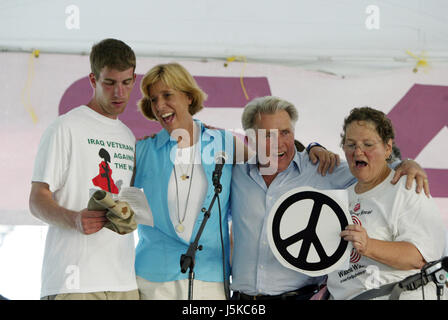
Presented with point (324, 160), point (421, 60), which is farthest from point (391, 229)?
point (421, 60)

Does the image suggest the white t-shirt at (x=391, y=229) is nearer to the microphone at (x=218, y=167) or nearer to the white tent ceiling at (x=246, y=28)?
the microphone at (x=218, y=167)

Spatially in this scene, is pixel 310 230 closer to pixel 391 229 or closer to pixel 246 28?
pixel 391 229

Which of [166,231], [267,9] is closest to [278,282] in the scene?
[166,231]

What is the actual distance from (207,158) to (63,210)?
2.37 ft

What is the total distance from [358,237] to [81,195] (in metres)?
1.14

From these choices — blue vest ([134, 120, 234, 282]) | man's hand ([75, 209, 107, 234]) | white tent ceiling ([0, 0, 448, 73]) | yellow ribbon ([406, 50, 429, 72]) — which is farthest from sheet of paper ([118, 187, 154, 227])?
yellow ribbon ([406, 50, 429, 72])

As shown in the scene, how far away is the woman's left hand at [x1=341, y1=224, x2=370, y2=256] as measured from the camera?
1.83 m

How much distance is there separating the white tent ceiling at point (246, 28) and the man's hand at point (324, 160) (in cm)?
132

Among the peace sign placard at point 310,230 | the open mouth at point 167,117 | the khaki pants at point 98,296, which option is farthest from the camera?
the open mouth at point 167,117

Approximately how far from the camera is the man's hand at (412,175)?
1.99m

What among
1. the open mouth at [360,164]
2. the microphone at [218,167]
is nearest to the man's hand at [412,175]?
the open mouth at [360,164]
